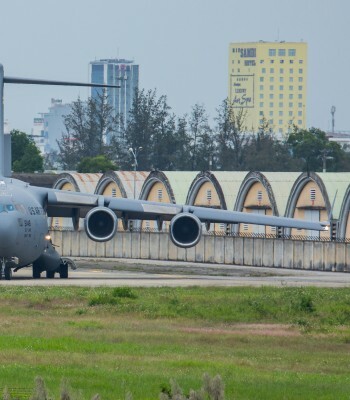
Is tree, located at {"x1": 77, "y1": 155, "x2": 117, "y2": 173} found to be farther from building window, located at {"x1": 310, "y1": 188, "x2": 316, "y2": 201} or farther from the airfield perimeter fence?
building window, located at {"x1": 310, "y1": 188, "x2": 316, "y2": 201}

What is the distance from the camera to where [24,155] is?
128625 mm

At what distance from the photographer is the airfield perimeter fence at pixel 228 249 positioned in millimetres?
57031


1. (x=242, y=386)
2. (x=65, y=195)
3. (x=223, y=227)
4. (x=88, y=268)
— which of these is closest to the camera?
(x=242, y=386)

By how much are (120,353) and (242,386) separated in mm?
4011

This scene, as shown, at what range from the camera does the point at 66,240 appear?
70.6 metres

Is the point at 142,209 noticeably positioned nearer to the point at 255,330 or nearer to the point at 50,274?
the point at 50,274

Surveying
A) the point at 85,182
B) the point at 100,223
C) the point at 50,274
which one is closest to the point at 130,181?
the point at 85,182

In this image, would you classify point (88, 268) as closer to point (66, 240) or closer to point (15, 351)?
point (66, 240)

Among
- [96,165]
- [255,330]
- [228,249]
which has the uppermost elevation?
[96,165]

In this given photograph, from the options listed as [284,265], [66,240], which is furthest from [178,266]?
[66,240]

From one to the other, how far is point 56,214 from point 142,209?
3700 mm

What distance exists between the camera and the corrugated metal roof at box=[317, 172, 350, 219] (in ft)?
218

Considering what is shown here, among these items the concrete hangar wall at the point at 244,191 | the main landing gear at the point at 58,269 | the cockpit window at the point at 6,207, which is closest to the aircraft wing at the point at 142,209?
the main landing gear at the point at 58,269

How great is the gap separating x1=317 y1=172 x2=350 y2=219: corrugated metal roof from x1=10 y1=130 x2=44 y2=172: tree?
196 feet
